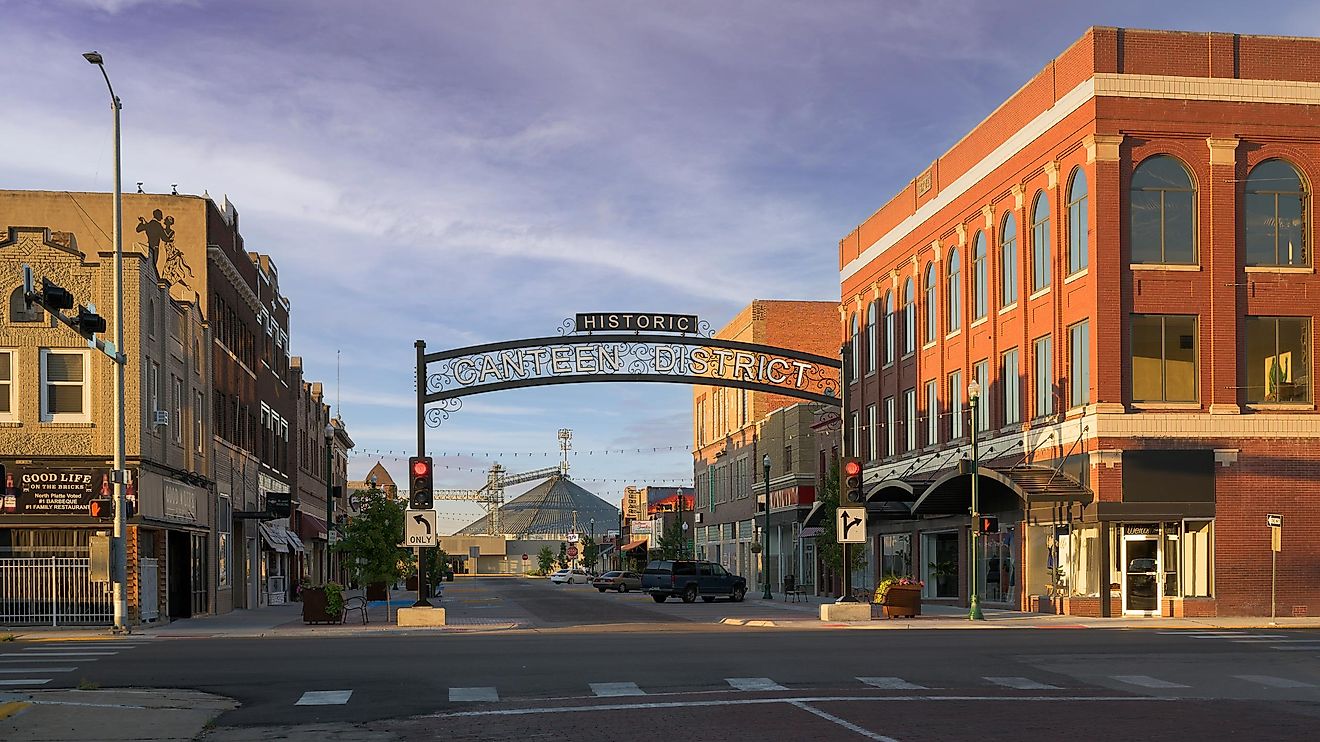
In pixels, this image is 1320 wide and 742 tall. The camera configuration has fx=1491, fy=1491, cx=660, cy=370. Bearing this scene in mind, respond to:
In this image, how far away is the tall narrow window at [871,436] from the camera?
63.1m

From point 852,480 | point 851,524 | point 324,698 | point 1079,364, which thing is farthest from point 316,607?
point 1079,364

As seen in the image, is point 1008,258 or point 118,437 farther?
point 1008,258

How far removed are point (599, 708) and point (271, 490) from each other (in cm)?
5038

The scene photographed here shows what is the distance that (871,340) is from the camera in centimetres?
6359

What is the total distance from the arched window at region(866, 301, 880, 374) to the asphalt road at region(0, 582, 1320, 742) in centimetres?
3181

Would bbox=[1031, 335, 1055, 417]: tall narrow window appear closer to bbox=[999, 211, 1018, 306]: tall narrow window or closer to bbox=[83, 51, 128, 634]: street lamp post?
bbox=[999, 211, 1018, 306]: tall narrow window

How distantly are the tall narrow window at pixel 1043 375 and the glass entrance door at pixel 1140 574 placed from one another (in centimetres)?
484

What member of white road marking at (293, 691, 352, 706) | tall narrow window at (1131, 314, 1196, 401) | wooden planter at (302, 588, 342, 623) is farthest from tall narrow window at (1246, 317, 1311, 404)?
white road marking at (293, 691, 352, 706)

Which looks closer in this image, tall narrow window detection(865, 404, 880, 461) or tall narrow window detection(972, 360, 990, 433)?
tall narrow window detection(972, 360, 990, 433)

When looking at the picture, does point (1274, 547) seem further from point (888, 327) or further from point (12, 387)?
point (12, 387)

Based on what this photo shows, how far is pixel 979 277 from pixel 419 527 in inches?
909

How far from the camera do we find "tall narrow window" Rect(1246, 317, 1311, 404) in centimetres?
4094

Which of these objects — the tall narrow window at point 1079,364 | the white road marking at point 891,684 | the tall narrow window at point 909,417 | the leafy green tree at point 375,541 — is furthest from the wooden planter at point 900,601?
the white road marking at point 891,684

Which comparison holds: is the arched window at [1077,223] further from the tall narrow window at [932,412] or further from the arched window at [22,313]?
the arched window at [22,313]
